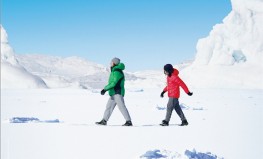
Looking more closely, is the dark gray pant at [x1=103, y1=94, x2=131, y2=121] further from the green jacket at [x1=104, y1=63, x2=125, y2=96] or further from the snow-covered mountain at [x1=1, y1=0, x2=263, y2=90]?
the snow-covered mountain at [x1=1, y1=0, x2=263, y2=90]

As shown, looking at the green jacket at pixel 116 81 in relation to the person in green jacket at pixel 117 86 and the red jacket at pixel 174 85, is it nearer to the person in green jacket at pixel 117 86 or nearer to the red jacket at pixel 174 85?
the person in green jacket at pixel 117 86

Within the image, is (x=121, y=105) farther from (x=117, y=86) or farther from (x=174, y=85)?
(x=174, y=85)

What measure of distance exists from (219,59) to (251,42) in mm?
4873

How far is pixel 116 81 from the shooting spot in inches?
A: 310

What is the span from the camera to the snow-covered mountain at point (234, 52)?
56.3 meters

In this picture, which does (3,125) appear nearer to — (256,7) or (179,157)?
(179,157)

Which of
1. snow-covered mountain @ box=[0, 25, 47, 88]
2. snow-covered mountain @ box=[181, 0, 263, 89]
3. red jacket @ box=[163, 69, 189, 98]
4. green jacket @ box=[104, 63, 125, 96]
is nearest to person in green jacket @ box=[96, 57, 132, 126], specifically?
green jacket @ box=[104, 63, 125, 96]

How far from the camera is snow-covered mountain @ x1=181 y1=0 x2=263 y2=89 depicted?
56.3 m

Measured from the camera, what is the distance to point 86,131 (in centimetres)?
655

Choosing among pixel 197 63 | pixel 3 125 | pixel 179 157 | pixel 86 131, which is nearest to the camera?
pixel 179 157

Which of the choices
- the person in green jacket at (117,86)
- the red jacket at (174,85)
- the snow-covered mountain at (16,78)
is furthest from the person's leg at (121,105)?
the snow-covered mountain at (16,78)

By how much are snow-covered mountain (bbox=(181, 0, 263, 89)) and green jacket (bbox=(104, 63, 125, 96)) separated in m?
48.6

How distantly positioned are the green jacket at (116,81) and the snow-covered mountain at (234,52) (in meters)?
48.6

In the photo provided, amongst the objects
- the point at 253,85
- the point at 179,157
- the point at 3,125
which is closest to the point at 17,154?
the point at 179,157
